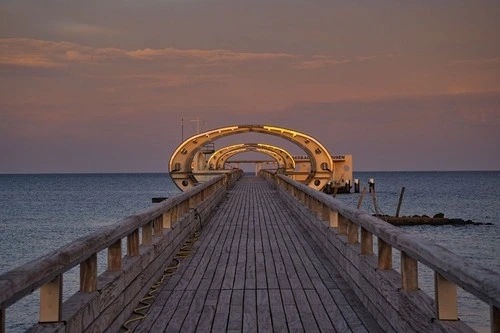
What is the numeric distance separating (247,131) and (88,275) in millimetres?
32927

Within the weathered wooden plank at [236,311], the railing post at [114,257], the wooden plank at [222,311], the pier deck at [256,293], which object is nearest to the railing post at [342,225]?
the pier deck at [256,293]

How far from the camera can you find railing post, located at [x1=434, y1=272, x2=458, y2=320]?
3867 mm

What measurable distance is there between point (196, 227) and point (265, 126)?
941 inches

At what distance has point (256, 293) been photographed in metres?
7.16

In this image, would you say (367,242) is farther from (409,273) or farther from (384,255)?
(409,273)

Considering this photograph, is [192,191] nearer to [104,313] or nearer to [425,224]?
[104,313]

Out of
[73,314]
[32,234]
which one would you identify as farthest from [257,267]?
[32,234]

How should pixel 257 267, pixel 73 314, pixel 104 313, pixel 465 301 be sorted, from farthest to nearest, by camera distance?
1. pixel 465 301
2. pixel 257 267
3. pixel 104 313
4. pixel 73 314

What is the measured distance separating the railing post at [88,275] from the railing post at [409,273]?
2.55 metres

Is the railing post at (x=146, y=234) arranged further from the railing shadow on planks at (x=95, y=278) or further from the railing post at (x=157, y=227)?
the railing post at (x=157, y=227)

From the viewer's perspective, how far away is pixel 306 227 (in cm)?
1384

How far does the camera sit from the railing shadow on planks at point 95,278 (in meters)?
3.49

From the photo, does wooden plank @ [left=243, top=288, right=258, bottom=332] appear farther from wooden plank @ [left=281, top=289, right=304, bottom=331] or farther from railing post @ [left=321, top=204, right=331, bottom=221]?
railing post @ [left=321, top=204, right=331, bottom=221]

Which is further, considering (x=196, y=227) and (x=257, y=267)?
(x=196, y=227)
